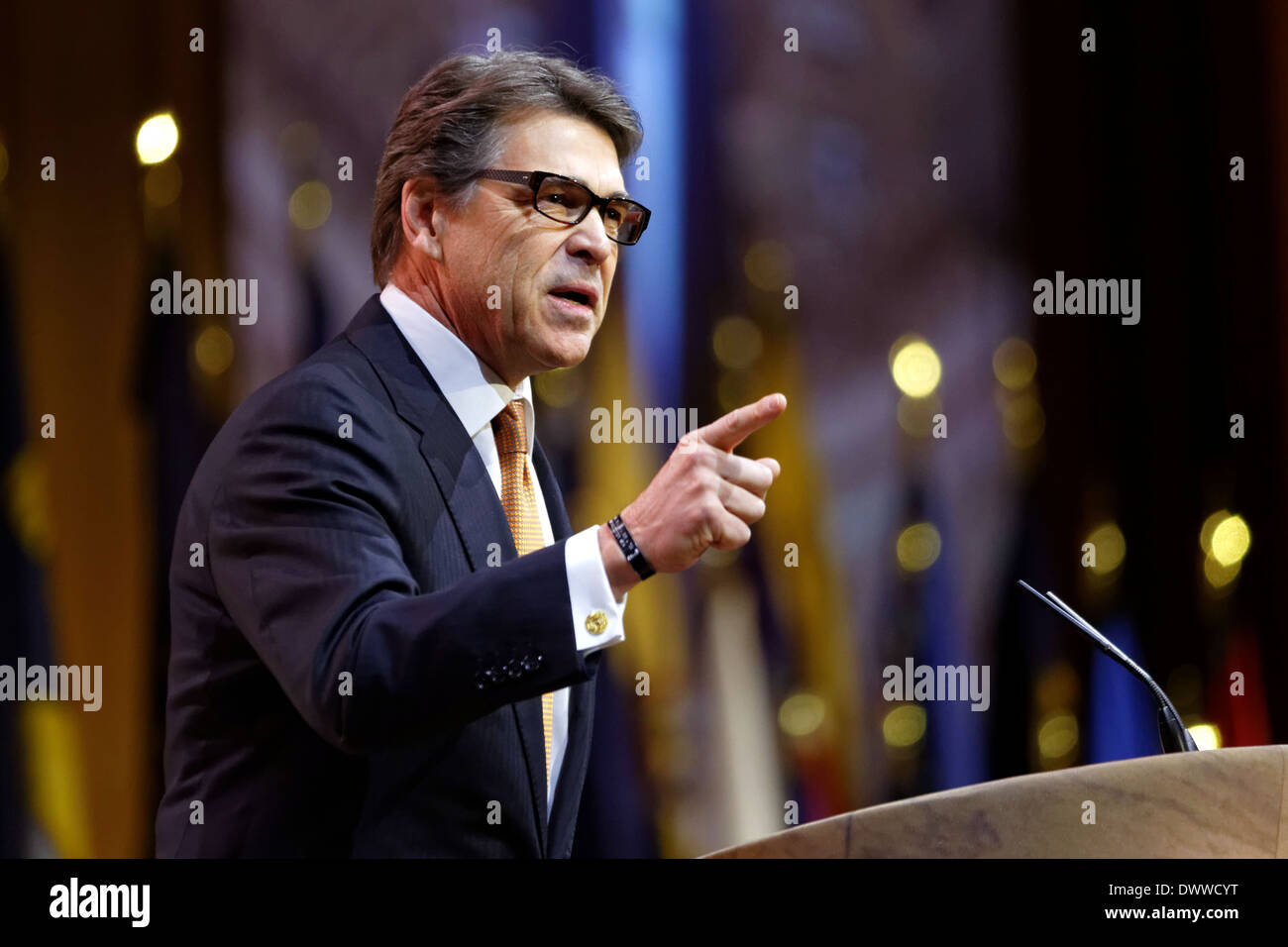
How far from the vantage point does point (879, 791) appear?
2559 mm

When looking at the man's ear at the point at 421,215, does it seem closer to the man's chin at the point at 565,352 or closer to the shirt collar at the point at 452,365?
the shirt collar at the point at 452,365

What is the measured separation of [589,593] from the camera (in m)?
1.02

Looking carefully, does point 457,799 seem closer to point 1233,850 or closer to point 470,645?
point 470,645

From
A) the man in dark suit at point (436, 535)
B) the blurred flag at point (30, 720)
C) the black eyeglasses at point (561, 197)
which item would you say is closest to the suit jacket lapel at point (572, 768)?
the man in dark suit at point (436, 535)

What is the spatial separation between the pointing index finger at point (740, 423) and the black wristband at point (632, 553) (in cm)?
11

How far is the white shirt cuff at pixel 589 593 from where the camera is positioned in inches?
39.9

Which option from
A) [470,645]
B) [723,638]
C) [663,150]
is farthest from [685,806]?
[470,645]

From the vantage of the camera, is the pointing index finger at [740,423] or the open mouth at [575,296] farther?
the open mouth at [575,296]

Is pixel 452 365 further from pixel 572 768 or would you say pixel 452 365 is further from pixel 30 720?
pixel 30 720

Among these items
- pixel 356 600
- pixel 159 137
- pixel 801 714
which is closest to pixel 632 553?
pixel 356 600

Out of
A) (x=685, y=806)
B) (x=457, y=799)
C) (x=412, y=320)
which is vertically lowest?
(x=685, y=806)

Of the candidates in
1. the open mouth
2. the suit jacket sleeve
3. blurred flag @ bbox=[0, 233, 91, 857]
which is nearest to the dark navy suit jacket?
the suit jacket sleeve

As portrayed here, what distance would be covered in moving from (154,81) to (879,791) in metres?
2.16

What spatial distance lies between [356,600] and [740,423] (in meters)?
0.37
